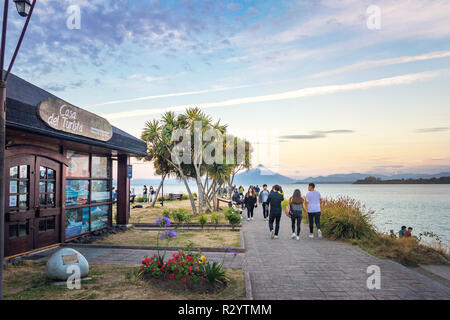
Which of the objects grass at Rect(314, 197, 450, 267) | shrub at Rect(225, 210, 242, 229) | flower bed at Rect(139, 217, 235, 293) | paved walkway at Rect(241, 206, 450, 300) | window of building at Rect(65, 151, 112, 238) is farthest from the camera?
Answer: shrub at Rect(225, 210, 242, 229)

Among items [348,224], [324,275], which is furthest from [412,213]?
[324,275]

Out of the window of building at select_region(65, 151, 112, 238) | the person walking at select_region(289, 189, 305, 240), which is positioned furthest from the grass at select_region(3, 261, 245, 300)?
the person walking at select_region(289, 189, 305, 240)

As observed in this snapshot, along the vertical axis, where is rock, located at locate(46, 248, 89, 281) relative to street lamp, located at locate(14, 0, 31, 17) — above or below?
below

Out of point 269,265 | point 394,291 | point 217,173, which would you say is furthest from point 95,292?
point 217,173

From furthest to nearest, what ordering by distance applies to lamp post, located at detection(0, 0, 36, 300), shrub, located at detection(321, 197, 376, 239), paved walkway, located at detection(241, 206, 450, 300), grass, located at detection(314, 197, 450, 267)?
shrub, located at detection(321, 197, 376, 239)
grass, located at detection(314, 197, 450, 267)
paved walkway, located at detection(241, 206, 450, 300)
lamp post, located at detection(0, 0, 36, 300)

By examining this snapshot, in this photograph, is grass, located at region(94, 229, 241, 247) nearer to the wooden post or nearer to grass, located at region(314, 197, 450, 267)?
the wooden post

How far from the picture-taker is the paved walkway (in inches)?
202

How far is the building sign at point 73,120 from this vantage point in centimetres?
730

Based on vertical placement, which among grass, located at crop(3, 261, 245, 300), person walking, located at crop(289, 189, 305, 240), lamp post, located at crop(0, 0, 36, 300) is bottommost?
grass, located at crop(3, 261, 245, 300)

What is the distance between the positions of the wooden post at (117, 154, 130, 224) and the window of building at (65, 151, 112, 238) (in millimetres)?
615

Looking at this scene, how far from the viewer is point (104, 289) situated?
5.24 meters

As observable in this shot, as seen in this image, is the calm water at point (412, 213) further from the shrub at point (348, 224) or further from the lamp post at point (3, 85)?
the lamp post at point (3, 85)
